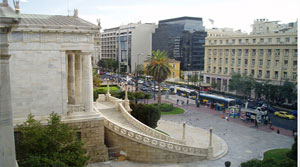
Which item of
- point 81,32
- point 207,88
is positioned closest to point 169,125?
point 81,32

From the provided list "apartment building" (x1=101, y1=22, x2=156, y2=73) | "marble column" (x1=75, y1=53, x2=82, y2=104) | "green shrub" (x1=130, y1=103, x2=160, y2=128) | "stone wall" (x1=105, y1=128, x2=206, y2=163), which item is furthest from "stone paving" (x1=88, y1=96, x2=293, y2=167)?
"apartment building" (x1=101, y1=22, x2=156, y2=73)

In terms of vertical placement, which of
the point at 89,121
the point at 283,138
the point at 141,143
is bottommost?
the point at 283,138

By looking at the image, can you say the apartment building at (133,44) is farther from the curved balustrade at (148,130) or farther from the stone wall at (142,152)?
the stone wall at (142,152)

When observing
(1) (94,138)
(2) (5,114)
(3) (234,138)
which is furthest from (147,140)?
(2) (5,114)

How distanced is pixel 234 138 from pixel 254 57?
35160mm

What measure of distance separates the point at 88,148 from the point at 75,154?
544 cm

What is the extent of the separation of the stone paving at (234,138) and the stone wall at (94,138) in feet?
2.37

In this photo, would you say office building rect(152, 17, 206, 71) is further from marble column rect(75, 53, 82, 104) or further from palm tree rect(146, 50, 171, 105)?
marble column rect(75, 53, 82, 104)

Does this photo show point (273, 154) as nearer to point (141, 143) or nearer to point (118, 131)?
point (141, 143)

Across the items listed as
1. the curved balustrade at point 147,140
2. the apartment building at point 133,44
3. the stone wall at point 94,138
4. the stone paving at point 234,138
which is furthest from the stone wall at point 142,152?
the apartment building at point 133,44

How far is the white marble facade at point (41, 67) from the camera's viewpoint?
1983cm

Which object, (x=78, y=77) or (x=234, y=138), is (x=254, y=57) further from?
(x=78, y=77)

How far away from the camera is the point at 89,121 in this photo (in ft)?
72.8

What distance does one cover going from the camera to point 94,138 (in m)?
22.6
